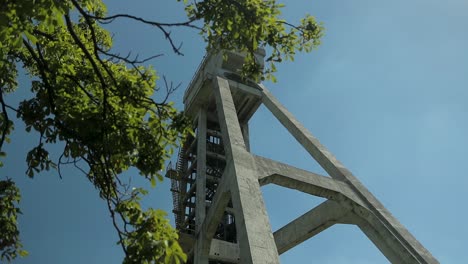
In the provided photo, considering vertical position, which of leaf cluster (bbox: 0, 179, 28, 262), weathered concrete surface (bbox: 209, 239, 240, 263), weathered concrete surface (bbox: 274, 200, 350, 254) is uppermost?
weathered concrete surface (bbox: 274, 200, 350, 254)

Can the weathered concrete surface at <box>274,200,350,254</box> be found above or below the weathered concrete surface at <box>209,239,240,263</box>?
above

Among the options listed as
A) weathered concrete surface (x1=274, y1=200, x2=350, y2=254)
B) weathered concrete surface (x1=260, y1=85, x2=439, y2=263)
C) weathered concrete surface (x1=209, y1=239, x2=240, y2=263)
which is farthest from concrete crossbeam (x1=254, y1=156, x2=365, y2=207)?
weathered concrete surface (x1=209, y1=239, x2=240, y2=263)

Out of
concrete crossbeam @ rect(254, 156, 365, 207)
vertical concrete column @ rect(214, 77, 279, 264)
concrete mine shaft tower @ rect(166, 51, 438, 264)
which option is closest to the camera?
vertical concrete column @ rect(214, 77, 279, 264)

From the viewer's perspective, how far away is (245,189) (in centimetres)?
1362

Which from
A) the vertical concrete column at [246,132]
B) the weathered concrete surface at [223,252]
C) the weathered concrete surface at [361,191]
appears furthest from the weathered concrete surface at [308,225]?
the vertical concrete column at [246,132]

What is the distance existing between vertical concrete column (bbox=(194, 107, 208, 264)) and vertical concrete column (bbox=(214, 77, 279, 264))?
5035 mm

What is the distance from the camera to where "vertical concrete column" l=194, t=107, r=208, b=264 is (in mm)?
18375

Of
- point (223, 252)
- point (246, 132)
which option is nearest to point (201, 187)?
point (223, 252)

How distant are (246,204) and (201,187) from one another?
976 centimetres

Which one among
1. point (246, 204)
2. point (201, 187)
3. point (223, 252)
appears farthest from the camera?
point (201, 187)

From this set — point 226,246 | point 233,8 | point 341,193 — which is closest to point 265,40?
point 233,8

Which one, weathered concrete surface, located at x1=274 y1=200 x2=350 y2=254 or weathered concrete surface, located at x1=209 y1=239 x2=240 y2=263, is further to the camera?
weathered concrete surface, located at x1=209 y1=239 x2=240 y2=263

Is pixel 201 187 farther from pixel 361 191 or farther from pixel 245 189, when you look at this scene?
pixel 245 189

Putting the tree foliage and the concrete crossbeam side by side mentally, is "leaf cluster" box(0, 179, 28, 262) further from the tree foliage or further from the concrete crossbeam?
the concrete crossbeam
